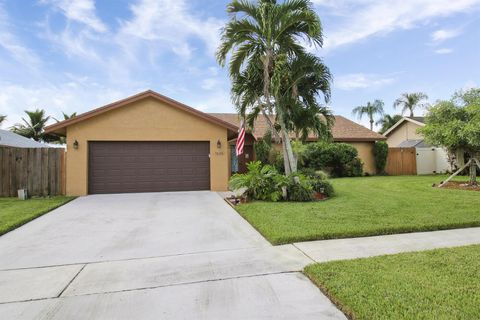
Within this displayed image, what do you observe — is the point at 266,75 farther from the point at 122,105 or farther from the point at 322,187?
the point at 122,105

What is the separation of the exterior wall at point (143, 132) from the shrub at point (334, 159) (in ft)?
21.7

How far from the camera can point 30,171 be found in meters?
10.4

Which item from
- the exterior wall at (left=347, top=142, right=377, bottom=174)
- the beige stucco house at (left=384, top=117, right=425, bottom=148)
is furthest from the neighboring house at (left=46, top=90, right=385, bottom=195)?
the beige stucco house at (left=384, top=117, right=425, bottom=148)

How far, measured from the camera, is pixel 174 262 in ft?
13.1

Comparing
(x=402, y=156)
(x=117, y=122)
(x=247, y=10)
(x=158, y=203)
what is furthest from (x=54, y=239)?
(x=402, y=156)

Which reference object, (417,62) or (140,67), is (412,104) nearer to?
Answer: (417,62)

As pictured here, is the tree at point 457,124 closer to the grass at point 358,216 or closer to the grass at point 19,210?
the grass at point 358,216

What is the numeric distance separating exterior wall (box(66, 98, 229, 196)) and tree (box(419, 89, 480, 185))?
8750mm

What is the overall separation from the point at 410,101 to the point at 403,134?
1008 cm

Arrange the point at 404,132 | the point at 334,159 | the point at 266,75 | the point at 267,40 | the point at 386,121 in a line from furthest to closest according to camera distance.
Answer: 1. the point at 386,121
2. the point at 404,132
3. the point at 334,159
4. the point at 266,75
5. the point at 267,40

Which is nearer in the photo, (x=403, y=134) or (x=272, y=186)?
(x=272, y=186)

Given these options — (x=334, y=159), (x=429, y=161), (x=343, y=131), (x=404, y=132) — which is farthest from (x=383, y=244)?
(x=404, y=132)

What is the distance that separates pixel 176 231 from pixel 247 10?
7037 millimetres

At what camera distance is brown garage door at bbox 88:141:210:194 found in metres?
11.5
